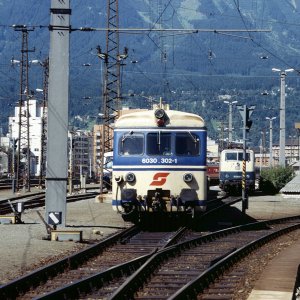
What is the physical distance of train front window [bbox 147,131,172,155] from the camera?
2192cm

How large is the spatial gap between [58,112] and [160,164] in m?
3.05

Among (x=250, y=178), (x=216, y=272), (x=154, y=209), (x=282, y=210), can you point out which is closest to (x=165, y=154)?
(x=154, y=209)

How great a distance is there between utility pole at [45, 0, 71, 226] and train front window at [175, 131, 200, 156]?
2.98 meters

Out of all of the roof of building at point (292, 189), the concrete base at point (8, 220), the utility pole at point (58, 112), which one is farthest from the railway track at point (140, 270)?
the roof of building at point (292, 189)

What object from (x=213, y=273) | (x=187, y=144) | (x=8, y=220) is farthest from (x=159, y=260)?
(x=8, y=220)

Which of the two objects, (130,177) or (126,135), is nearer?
(130,177)

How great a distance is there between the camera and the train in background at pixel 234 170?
4762 cm

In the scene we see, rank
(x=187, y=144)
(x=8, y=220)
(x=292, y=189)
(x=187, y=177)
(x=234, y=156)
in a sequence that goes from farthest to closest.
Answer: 1. (x=234, y=156)
2. (x=292, y=189)
3. (x=8, y=220)
4. (x=187, y=144)
5. (x=187, y=177)

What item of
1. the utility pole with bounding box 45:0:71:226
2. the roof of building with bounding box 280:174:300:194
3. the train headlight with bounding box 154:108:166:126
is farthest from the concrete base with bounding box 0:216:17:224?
the roof of building with bounding box 280:174:300:194

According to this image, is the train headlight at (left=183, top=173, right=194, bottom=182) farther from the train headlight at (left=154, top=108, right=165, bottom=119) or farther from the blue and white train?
the train headlight at (left=154, top=108, right=165, bottom=119)

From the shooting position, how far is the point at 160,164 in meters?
21.8

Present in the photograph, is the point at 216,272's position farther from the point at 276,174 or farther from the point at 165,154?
the point at 276,174

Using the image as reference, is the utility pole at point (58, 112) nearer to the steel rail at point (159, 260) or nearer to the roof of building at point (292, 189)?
the steel rail at point (159, 260)

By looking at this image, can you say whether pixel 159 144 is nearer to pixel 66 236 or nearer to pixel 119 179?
pixel 119 179
